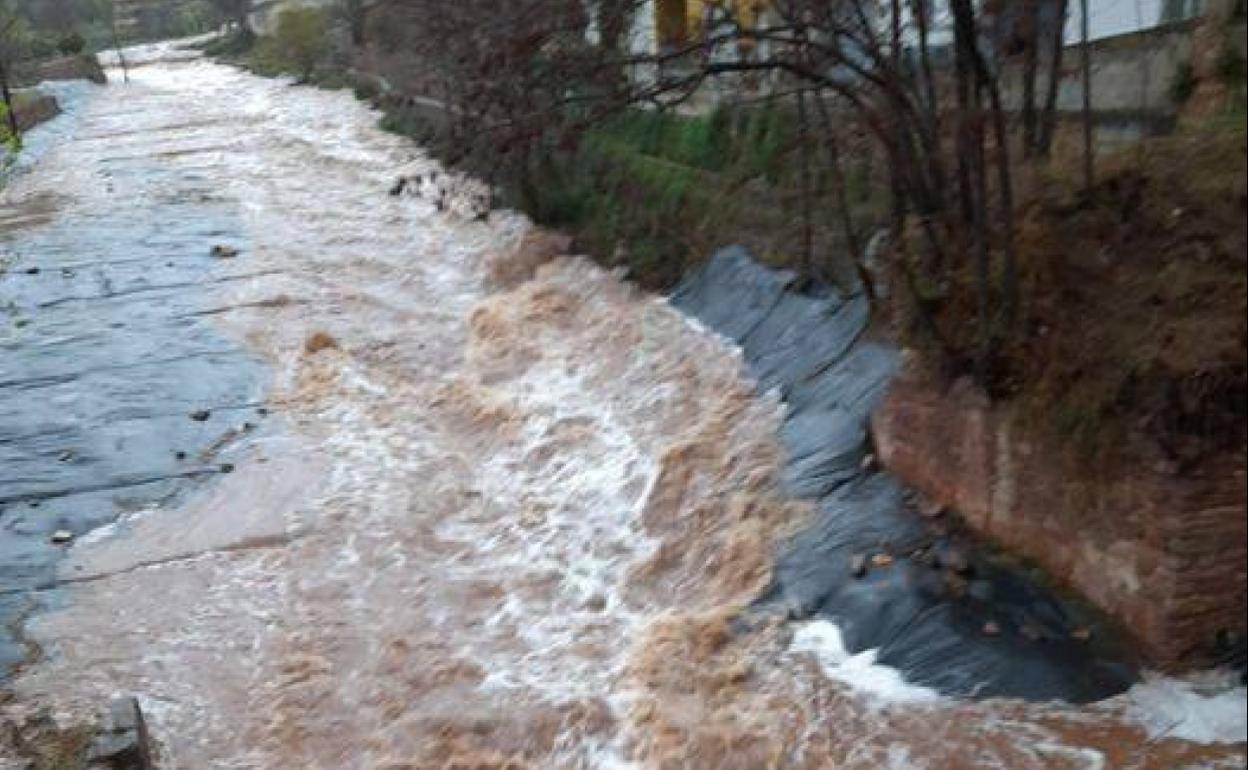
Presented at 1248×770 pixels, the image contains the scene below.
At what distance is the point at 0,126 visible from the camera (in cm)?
2669

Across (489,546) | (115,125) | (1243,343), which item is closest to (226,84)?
(115,125)

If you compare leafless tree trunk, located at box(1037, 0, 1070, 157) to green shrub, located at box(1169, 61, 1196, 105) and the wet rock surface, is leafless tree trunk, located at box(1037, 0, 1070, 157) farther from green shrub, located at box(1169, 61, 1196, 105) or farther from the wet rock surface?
the wet rock surface

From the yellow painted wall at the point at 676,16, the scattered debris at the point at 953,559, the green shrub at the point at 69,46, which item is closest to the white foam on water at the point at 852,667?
the scattered debris at the point at 953,559

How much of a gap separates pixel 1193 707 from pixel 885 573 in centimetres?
184

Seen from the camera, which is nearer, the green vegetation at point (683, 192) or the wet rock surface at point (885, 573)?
the wet rock surface at point (885, 573)

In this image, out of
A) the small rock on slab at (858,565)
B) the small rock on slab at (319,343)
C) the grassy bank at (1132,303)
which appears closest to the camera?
the grassy bank at (1132,303)

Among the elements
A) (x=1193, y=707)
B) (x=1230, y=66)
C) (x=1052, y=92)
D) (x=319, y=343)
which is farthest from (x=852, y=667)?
(x=319, y=343)

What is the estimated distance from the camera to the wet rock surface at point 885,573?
242 inches

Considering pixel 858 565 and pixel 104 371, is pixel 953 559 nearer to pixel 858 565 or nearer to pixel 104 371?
pixel 858 565

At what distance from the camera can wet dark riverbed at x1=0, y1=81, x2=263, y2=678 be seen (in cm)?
1038

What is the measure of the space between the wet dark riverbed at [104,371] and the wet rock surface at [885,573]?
16.7 feet

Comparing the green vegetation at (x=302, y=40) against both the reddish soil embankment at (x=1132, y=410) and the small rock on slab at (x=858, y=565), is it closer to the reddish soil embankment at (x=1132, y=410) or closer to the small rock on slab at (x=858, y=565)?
the small rock on slab at (x=858, y=565)

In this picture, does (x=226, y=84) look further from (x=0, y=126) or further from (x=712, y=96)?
(x=712, y=96)

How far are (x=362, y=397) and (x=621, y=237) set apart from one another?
12.6ft
